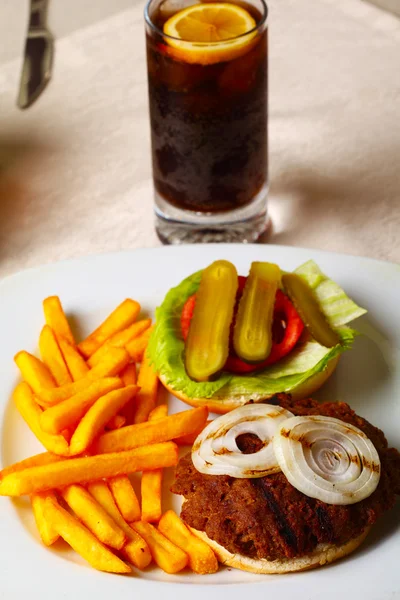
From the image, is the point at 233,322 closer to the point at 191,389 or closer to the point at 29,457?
the point at 191,389

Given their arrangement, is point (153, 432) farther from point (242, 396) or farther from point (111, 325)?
point (111, 325)

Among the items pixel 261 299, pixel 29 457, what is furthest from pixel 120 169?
pixel 29 457

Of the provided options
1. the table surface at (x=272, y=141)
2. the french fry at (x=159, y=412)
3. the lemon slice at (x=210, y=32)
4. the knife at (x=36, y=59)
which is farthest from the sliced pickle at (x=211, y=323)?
the knife at (x=36, y=59)

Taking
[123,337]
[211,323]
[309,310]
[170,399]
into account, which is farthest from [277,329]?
[123,337]

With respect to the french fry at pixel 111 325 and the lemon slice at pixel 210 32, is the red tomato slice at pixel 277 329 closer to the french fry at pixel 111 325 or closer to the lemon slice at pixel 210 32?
the french fry at pixel 111 325

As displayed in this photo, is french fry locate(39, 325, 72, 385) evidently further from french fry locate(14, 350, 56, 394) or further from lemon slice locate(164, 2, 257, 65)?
lemon slice locate(164, 2, 257, 65)

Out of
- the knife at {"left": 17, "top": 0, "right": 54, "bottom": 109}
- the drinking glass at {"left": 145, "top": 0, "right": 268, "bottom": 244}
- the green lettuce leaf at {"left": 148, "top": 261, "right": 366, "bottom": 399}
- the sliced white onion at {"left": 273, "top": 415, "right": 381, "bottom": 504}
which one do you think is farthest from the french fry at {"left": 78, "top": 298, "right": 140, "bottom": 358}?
the knife at {"left": 17, "top": 0, "right": 54, "bottom": 109}

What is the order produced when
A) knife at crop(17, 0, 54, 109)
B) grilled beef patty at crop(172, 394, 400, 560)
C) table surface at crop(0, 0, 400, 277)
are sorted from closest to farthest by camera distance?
grilled beef patty at crop(172, 394, 400, 560) < table surface at crop(0, 0, 400, 277) < knife at crop(17, 0, 54, 109)
